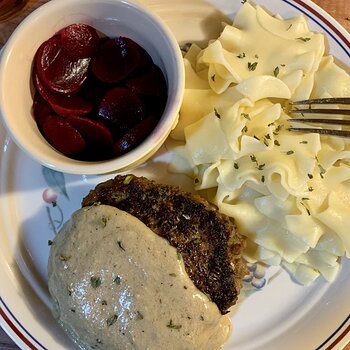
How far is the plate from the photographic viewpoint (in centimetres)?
317

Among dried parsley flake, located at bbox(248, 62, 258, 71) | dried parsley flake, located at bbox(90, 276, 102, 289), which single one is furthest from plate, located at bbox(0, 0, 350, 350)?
dried parsley flake, located at bbox(90, 276, 102, 289)

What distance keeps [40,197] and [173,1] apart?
1.25 metres

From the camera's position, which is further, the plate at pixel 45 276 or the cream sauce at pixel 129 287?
the plate at pixel 45 276

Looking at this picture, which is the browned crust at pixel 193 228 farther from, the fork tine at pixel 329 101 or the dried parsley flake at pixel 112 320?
the fork tine at pixel 329 101

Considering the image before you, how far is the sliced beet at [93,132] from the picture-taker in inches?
112

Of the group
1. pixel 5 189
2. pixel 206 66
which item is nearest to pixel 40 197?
pixel 5 189

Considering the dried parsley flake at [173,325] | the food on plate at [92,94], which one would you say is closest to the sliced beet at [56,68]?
the food on plate at [92,94]

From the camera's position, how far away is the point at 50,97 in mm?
2902

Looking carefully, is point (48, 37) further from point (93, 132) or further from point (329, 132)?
point (329, 132)

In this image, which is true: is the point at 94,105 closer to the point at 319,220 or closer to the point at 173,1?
the point at 173,1

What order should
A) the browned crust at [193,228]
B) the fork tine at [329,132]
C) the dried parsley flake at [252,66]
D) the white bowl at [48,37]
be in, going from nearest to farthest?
the white bowl at [48,37], the browned crust at [193,228], the fork tine at [329,132], the dried parsley flake at [252,66]

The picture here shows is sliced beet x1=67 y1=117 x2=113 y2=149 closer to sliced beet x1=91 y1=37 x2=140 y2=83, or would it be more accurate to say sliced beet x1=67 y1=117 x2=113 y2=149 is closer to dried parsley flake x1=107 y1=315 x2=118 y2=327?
sliced beet x1=91 y1=37 x2=140 y2=83

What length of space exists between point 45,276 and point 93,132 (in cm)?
90

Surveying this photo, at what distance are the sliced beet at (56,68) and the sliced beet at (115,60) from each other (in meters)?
0.11
